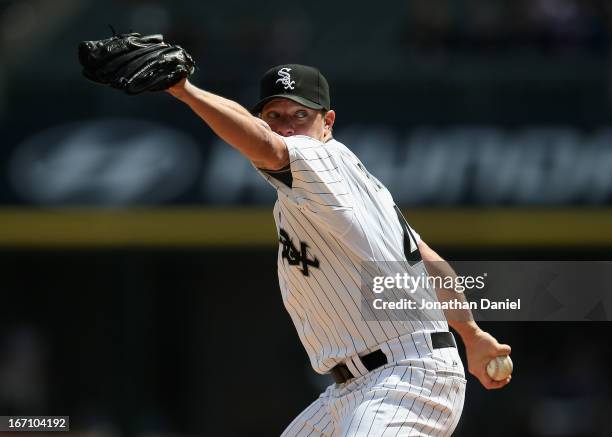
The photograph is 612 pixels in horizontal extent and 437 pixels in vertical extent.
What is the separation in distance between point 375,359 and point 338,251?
43 cm

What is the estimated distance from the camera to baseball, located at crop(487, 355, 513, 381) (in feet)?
15.7

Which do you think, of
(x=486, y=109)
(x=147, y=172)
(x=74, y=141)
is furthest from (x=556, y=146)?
(x=74, y=141)

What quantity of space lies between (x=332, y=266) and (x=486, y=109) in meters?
7.56

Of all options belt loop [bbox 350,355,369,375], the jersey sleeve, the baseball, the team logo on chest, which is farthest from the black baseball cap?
the baseball

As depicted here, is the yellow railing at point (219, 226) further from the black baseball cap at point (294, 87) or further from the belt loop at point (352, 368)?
the belt loop at point (352, 368)

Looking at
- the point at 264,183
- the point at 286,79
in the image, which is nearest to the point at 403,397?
the point at 286,79

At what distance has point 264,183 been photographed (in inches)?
461

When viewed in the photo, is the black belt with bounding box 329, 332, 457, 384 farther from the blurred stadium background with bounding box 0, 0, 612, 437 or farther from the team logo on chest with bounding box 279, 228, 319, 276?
the blurred stadium background with bounding box 0, 0, 612, 437

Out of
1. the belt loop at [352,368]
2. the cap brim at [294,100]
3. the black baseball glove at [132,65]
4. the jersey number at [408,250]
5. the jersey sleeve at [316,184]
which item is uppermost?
the black baseball glove at [132,65]

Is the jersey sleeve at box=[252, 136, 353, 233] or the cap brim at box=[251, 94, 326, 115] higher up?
the cap brim at box=[251, 94, 326, 115]

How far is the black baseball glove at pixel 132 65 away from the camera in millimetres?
3801

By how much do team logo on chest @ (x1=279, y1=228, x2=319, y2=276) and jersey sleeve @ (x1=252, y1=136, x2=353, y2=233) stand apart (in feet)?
0.66

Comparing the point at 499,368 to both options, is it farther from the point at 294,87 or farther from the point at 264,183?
the point at 264,183

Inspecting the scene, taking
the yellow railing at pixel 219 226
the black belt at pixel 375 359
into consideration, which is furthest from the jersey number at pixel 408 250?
the yellow railing at pixel 219 226
